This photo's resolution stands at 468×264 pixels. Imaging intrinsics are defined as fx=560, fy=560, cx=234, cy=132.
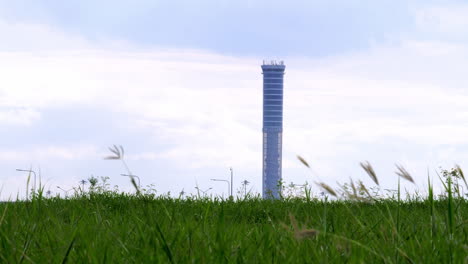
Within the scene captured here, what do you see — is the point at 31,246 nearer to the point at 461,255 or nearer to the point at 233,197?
the point at 461,255

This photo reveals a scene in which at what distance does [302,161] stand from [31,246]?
1.98 meters

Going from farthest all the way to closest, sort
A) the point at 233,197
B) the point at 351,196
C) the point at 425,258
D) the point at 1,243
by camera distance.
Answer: the point at 233,197
the point at 1,243
the point at 425,258
the point at 351,196

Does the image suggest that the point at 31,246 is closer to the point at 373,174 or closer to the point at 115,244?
the point at 115,244

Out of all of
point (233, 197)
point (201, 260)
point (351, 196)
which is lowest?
point (201, 260)

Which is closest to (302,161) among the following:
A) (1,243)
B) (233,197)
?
(1,243)

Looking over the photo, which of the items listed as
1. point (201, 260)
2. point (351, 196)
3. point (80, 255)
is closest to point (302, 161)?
point (351, 196)

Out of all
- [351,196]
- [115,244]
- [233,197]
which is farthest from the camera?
[233,197]

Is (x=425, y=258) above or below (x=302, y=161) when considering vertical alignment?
below

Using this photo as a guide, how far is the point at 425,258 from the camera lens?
263cm

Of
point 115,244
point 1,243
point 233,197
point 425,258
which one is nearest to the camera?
point 425,258

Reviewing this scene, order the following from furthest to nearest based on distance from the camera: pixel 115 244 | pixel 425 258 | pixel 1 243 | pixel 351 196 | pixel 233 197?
pixel 233 197
pixel 115 244
pixel 1 243
pixel 425 258
pixel 351 196

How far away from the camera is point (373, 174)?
202 centimetres

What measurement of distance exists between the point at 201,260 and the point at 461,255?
1187mm

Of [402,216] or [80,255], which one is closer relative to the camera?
[80,255]
